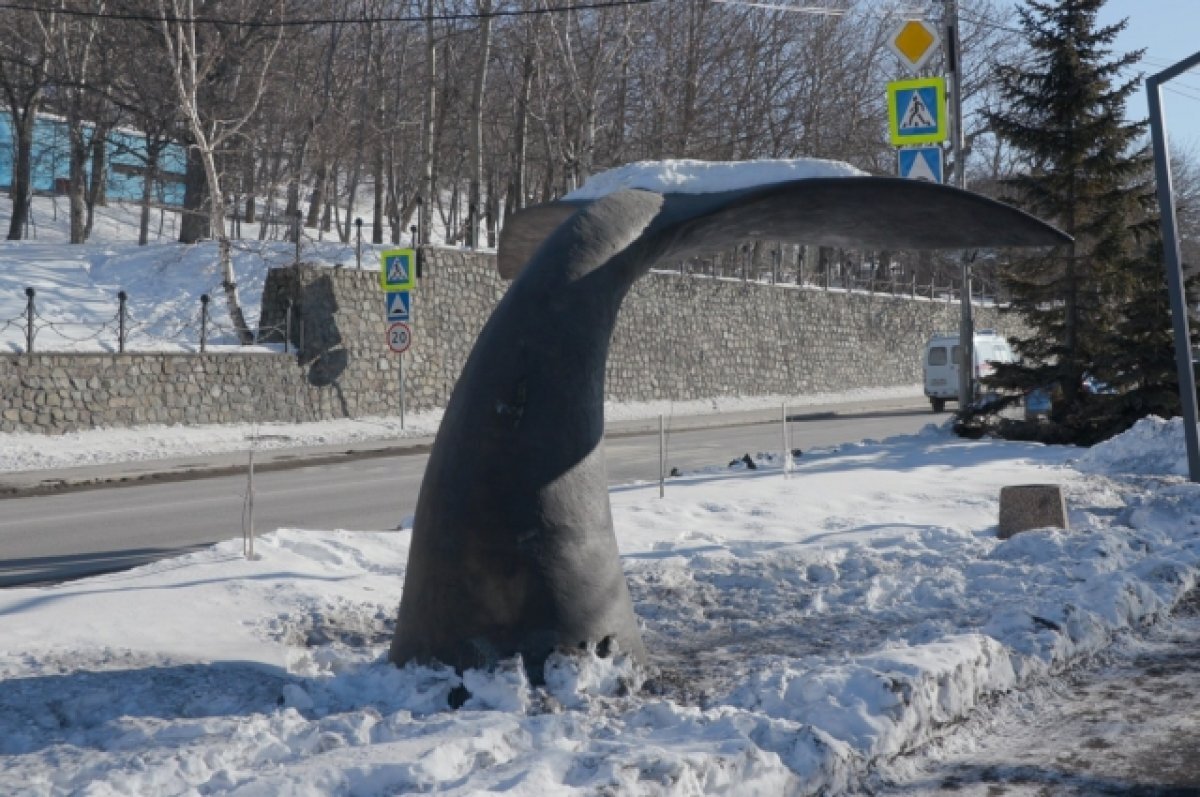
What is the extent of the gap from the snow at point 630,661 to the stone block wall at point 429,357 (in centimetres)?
1471

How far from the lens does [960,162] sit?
1952 centimetres

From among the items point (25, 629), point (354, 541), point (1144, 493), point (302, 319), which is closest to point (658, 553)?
point (354, 541)

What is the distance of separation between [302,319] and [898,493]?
1673 cm

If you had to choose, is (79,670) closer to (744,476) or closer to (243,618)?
(243,618)

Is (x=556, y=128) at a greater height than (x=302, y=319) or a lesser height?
greater

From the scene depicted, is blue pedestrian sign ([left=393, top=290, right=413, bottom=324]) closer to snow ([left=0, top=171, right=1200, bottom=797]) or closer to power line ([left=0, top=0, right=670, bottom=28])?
power line ([left=0, top=0, right=670, bottom=28])

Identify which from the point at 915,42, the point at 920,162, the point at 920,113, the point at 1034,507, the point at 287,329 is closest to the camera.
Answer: the point at 1034,507

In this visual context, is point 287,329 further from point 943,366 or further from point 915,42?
point 943,366

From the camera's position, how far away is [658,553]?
9555 mm

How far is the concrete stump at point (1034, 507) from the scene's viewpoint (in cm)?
1013

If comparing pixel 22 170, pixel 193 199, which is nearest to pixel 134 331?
pixel 193 199

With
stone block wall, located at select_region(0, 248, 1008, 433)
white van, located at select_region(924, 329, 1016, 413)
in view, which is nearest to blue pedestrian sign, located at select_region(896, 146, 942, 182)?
stone block wall, located at select_region(0, 248, 1008, 433)

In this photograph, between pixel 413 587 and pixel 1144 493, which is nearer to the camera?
pixel 413 587

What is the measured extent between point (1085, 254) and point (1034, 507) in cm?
1068
